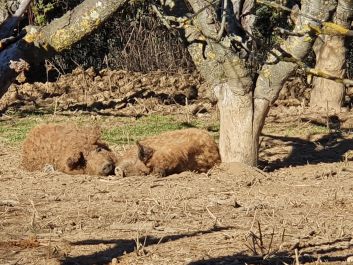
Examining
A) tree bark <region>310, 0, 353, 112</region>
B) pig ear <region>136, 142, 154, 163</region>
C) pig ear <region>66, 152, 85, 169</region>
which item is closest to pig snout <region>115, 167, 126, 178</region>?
pig ear <region>136, 142, 154, 163</region>

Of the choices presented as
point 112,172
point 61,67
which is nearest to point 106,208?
point 112,172

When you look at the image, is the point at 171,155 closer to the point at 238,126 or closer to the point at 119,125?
the point at 238,126

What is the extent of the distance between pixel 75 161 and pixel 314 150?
3.34 metres

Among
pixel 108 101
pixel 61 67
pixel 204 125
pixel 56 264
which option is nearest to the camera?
pixel 56 264

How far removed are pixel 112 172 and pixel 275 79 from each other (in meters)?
1.91

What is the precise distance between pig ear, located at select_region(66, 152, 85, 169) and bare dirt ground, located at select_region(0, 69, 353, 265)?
0.56 ft

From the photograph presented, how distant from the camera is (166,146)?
353 inches

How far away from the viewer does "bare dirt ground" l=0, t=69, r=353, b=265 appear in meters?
5.27

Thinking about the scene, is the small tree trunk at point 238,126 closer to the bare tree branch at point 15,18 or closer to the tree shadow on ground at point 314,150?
the tree shadow on ground at point 314,150

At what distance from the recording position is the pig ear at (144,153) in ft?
28.3

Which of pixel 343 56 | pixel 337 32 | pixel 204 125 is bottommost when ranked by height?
pixel 204 125

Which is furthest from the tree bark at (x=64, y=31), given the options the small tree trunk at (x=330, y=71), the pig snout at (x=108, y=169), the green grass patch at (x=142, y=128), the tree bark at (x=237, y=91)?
the small tree trunk at (x=330, y=71)

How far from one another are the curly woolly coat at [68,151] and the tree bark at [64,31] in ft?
5.36

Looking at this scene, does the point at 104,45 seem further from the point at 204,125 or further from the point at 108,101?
the point at 204,125
